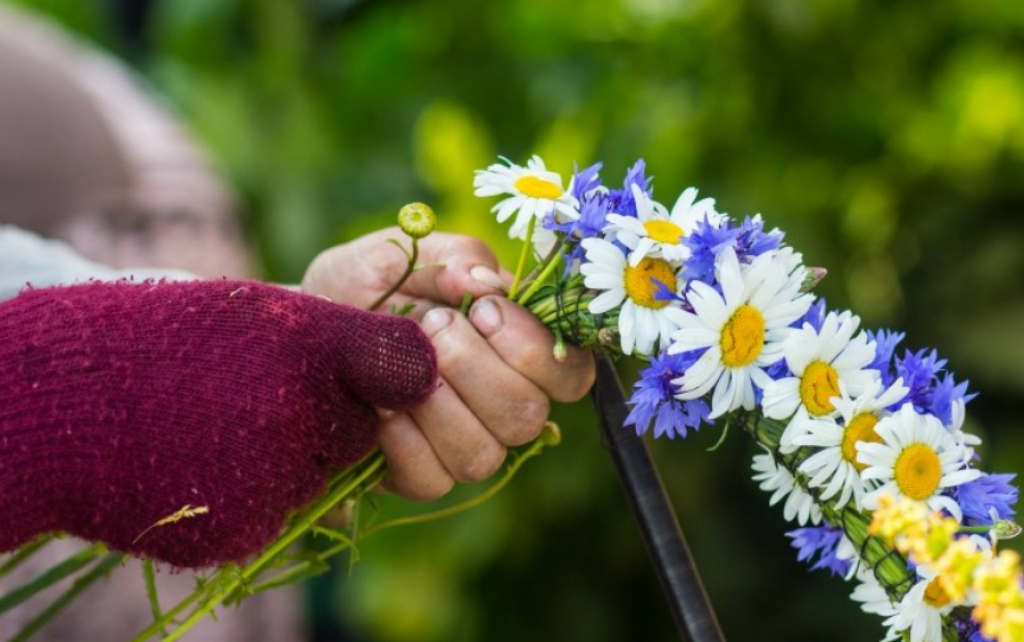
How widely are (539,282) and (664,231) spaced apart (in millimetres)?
98

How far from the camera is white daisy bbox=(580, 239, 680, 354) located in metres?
0.63

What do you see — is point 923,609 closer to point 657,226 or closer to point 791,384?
point 791,384

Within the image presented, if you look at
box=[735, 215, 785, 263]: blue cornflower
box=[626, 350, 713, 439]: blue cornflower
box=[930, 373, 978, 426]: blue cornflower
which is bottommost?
box=[626, 350, 713, 439]: blue cornflower

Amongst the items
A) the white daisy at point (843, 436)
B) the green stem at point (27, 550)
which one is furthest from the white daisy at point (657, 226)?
the green stem at point (27, 550)

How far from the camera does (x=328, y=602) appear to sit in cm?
246

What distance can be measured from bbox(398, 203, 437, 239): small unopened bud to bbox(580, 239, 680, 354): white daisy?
93 mm

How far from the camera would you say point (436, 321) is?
2.37 feet

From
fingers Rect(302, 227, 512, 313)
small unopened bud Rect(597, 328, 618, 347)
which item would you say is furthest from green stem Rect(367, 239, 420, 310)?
small unopened bud Rect(597, 328, 618, 347)

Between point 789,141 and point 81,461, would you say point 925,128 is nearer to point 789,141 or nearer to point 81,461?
point 789,141

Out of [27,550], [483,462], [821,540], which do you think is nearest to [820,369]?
[821,540]

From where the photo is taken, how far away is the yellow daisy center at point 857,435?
0.60 m

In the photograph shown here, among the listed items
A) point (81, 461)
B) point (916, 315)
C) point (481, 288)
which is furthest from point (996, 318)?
point (81, 461)

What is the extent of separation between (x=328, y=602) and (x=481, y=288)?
184 cm

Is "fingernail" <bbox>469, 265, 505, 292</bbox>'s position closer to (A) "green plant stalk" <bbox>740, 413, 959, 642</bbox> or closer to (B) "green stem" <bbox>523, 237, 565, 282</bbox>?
(B) "green stem" <bbox>523, 237, 565, 282</bbox>
